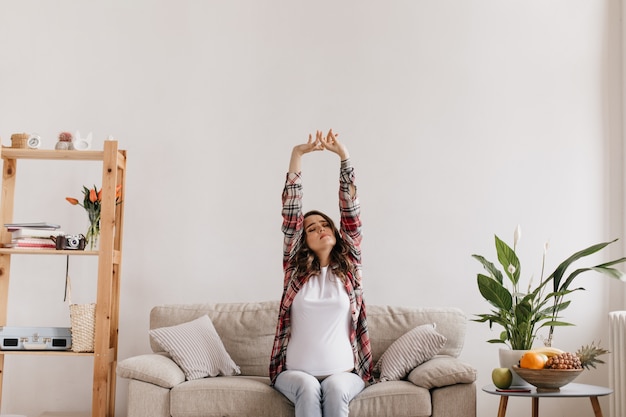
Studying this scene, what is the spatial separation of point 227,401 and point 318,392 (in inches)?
16.1

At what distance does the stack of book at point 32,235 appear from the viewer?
3547 mm

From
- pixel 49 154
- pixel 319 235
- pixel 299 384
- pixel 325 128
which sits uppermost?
pixel 325 128

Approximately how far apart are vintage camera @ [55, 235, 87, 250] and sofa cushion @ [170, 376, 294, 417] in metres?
1.05

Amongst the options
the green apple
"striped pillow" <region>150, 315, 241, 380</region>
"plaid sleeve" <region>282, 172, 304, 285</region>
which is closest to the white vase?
the green apple

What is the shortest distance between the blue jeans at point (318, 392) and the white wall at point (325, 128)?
1.08 meters

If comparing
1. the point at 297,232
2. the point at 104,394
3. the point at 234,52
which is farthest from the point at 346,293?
the point at 234,52

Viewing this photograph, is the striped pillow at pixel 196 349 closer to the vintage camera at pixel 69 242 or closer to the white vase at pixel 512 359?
the vintage camera at pixel 69 242

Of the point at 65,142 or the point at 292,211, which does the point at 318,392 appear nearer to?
the point at 292,211

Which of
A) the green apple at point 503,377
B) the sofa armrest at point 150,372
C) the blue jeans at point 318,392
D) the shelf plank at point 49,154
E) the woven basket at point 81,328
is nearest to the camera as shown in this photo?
the blue jeans at point 318,392

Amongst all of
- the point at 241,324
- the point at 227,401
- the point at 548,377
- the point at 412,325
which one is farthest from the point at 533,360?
the point at 241,324

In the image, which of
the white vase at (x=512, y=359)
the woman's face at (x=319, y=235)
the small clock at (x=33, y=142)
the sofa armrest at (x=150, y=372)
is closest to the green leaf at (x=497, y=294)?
the white vase at (x=512, y=359)

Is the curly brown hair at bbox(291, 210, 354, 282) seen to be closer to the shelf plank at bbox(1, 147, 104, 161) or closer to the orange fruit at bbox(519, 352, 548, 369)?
the orange fruit at bbox(519, 352, 548, 369)

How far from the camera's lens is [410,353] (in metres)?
3.11

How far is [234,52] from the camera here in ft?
13.3
